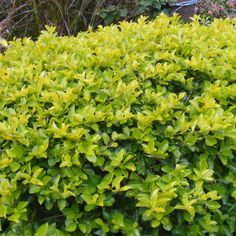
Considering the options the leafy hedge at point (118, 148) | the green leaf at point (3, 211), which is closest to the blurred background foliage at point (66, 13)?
the leafy hedge at point (118, 148)

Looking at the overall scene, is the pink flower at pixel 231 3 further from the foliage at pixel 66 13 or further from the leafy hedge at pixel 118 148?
the leafy hedge at pixel 118 148

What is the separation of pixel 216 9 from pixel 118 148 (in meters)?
4.37

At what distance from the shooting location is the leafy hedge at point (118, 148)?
64.2 inches

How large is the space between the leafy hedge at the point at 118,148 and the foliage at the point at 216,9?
148 inches

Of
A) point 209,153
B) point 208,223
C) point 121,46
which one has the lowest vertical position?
point 208,223

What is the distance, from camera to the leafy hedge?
5.35 feet

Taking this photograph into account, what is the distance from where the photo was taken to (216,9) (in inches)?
225

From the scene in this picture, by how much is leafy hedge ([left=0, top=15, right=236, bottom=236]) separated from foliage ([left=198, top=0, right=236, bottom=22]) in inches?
148

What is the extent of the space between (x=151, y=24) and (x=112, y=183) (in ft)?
4.00

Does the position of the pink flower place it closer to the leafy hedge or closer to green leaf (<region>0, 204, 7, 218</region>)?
the leafy hedge

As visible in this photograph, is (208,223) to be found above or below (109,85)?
below

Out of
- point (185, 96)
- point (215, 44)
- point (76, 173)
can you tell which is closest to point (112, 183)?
point (76, 173)

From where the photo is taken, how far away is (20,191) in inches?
65.1

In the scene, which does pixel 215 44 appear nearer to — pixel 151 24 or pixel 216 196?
pixel 151 24
